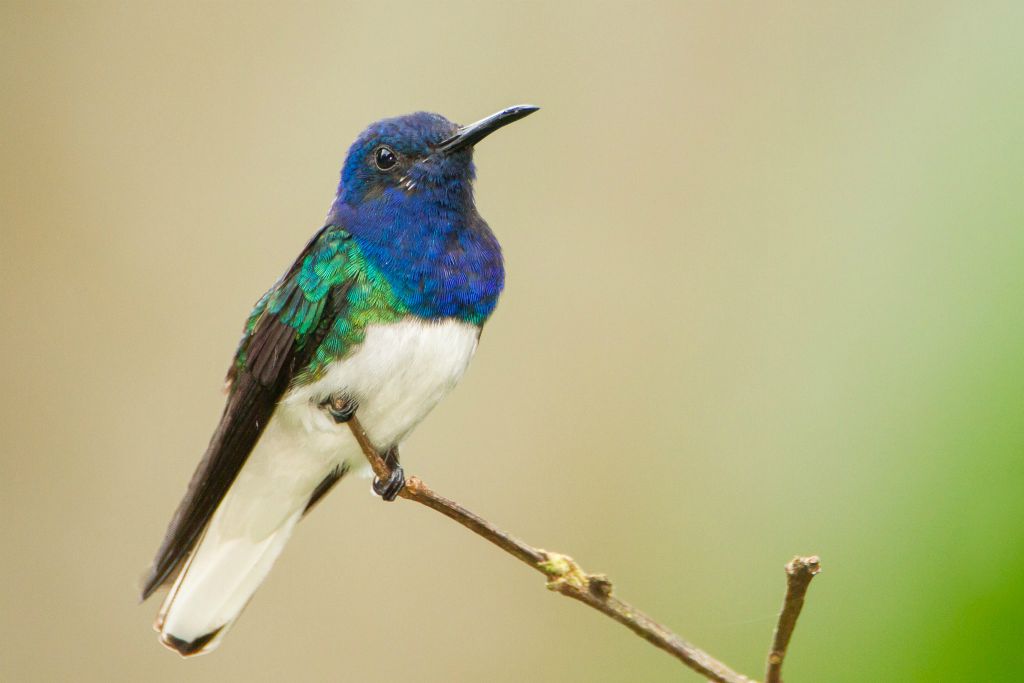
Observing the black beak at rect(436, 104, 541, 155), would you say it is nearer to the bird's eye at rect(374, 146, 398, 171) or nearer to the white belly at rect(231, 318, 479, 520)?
the bird's eye at rect(374, 146, 398, 171)

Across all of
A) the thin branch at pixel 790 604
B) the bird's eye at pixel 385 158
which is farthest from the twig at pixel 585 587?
the bird's eye at pixel 385 158

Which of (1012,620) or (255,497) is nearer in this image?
(1012,620)

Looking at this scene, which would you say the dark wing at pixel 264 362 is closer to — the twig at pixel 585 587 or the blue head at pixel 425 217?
the blue head at pixel 425 217

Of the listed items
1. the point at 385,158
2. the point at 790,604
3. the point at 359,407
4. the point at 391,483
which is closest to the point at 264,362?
the point at 359,407

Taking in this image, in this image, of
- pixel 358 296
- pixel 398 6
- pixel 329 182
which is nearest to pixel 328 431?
pixel 358 296

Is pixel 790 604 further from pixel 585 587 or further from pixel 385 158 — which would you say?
pixel 385 158

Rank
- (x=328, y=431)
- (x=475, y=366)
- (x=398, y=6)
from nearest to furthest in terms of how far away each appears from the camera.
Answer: (x=328, y=431)
(x=475, y=366)
(x=398, y=6)

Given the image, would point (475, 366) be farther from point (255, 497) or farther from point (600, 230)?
point (255, 497)
